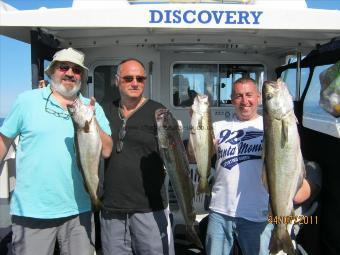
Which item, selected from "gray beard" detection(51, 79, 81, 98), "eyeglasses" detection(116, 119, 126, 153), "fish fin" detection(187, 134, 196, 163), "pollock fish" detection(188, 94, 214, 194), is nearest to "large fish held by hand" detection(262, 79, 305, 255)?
"pollock fish" detection(188, 94, 214, 194)

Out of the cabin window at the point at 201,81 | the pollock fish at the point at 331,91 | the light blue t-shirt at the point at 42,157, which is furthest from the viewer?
the cabin window at the point at 201,81

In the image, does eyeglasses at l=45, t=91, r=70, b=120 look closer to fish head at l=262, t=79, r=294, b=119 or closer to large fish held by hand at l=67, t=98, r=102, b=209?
large fish held by hand at l=67, t=98, r=102, b=209

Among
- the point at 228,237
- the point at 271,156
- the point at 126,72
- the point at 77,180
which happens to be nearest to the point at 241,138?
the point at 271,156

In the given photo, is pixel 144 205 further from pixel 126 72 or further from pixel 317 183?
pixel 317 183

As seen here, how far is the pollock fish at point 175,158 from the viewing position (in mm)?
2996

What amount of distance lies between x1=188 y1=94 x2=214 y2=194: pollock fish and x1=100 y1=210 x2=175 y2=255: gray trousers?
53 cm

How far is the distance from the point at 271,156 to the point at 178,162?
708mm

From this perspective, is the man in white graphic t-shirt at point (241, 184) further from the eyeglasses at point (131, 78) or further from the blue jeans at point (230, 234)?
the eyeglasses at point (131, 78)

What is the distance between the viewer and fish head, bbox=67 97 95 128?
2850 mm

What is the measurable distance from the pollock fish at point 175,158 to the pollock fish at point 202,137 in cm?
11

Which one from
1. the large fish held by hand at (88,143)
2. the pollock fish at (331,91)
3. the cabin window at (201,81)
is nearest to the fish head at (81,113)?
the large fish held by hand at (88,143)

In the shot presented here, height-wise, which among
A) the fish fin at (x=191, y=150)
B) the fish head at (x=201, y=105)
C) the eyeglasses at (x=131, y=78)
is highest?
the eyeglasses at (x=131, y=78)

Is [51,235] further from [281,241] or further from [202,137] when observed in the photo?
[281,241]

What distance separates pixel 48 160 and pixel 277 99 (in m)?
1.78
